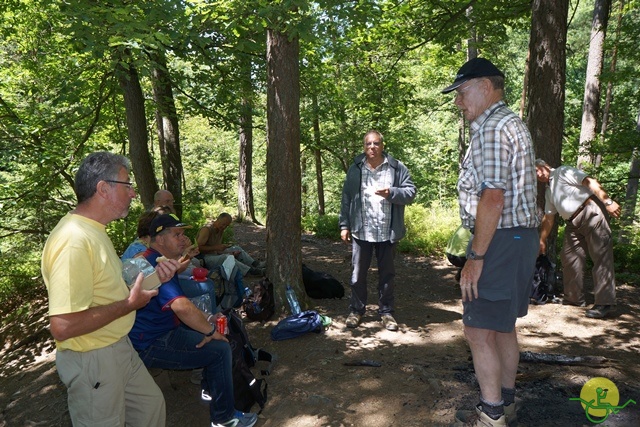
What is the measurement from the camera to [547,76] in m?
5.98

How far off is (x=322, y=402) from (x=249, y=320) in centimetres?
198

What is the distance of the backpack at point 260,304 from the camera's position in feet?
17.2

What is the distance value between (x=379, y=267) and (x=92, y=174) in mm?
3463

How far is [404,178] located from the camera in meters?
5.03

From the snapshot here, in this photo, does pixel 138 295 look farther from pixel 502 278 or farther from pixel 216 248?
pixel 216 248

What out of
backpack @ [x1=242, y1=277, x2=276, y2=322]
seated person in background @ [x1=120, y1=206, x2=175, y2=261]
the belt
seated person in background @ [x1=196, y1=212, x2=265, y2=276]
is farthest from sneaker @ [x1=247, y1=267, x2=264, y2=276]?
the belt

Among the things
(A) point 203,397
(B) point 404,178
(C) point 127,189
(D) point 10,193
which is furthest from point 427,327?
(D) point 10,193

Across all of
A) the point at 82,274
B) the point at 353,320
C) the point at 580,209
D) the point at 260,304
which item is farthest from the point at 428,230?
the point at 82,274

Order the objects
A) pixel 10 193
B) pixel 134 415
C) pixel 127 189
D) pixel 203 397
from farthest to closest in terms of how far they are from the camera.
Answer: pixel 10 193, pixel 203 397, pixel 134 415, pixel 127 189

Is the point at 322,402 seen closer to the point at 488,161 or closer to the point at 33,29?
the point at 488,161

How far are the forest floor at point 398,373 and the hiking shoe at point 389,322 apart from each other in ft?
0.24

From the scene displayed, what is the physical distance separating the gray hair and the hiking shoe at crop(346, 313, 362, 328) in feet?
11.1

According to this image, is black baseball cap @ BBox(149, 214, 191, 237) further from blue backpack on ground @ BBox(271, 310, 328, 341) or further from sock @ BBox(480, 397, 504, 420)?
sock @ BBox(480, 397, 504, 420)

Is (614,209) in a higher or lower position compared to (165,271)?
higher
